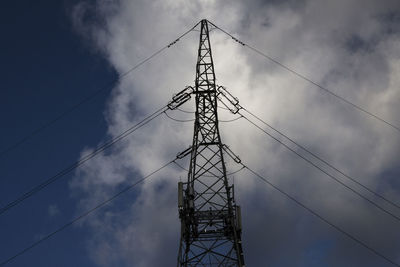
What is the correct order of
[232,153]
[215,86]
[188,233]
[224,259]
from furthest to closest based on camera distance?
[215,86] → [232,153] → [188,233] → [224,259]

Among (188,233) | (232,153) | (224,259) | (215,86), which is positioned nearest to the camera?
(224,259)

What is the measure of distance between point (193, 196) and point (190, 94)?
10540mm

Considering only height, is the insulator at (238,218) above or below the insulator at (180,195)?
below

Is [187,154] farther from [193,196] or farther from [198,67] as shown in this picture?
[198,67]

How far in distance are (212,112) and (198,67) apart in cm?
492

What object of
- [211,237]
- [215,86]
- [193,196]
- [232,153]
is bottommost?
[211,237]

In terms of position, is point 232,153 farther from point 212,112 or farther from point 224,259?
point 224,259

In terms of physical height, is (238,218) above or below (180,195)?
→ below

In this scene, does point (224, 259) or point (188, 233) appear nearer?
point (224, 259)

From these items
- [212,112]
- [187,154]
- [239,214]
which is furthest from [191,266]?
[212,112]

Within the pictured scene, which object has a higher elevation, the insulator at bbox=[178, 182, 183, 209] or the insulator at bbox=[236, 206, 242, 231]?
the insulator at bbox=[178, 182, 183, 209]

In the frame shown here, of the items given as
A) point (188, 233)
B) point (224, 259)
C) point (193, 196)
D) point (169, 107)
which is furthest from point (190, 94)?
point (224, 259)

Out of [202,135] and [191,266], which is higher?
[202,135]

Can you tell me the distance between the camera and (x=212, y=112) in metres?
40.9
